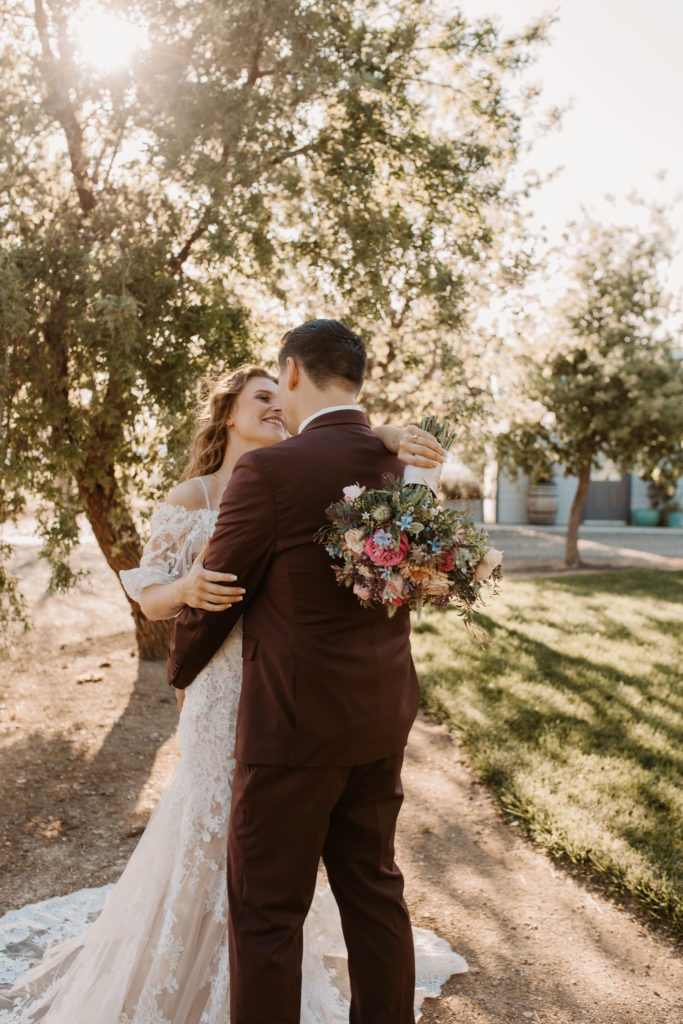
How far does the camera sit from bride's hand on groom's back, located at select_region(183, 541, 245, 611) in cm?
211

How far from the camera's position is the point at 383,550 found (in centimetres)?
194

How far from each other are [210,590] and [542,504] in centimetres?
2471

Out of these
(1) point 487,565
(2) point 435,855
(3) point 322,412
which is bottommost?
(2) point 435,855

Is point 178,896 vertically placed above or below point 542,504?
below

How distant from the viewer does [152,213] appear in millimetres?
6156

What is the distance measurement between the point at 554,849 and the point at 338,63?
584cm

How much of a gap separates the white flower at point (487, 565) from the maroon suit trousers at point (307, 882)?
1.90 feet

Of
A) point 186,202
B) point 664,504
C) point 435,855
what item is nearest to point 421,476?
point 435,855

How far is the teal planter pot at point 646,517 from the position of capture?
26.8m

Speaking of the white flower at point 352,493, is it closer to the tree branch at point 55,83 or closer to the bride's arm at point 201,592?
the bride's arm at point 201,592

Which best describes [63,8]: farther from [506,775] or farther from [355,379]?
[506,775]

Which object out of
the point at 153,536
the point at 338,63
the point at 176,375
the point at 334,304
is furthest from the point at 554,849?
the point at 338,63

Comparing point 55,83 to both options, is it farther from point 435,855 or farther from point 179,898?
point 435,855

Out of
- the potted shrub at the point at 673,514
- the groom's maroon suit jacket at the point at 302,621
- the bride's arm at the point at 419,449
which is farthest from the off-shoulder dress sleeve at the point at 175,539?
the potted shrub at the point at 673,514
